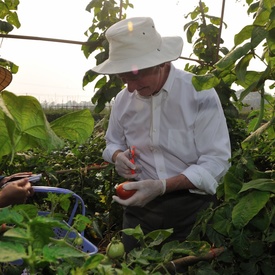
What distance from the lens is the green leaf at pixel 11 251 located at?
552 mm

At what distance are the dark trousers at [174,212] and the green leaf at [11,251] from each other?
1656mm

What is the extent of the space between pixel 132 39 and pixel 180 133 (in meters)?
0.46

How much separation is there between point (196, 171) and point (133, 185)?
0.27 metres

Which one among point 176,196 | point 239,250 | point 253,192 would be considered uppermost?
point 253,192

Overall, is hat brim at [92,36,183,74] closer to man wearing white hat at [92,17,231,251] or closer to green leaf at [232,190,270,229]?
man wearing white hat at [92,17,231,251]

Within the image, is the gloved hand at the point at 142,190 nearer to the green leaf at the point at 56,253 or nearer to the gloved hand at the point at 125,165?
the gloved hand at the point at 125,165

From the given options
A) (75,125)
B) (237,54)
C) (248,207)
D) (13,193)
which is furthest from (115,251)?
(13,193)

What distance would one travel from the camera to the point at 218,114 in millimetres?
2121

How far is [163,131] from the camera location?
86.5 inches

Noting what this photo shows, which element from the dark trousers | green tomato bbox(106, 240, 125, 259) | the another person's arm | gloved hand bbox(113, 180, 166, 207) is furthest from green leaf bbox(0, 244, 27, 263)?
the dark trousers

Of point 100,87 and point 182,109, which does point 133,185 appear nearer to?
point 182,109

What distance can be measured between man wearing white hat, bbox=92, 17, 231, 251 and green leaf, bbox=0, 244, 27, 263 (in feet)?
4.61

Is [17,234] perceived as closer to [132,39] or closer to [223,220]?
[223,220]

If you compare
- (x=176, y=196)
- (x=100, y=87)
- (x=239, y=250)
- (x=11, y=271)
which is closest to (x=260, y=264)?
(x=239, y=250)
